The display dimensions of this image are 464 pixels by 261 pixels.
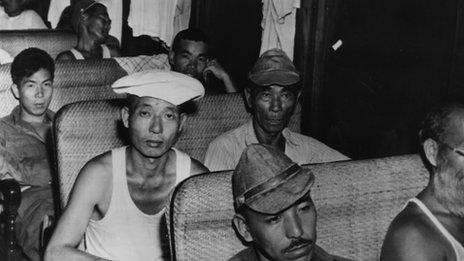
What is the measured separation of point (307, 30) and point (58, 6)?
4714mm

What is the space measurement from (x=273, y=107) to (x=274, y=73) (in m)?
0.19

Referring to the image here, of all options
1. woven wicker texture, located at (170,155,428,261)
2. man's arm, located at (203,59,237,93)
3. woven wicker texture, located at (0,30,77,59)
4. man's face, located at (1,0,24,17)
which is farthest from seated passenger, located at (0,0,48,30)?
woven wicker texture, located at (170,155,428,261)

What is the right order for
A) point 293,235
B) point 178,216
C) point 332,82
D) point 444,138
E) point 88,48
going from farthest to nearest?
1. point 88,48
2. point 332,82
3. point 444,138
4. point 178,216
5. point 293,235

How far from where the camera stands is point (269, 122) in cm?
358

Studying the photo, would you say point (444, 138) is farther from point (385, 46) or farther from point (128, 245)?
point (385, 46)

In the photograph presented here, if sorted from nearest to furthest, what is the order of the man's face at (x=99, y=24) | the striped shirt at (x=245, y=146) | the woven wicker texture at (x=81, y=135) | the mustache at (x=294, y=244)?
1. the mustache at (x=294, y=244)
2. the woven wicker texture at (x=81, y=135)
3. the striped shirt at (x=245, y=146)
4. the man's face at (x=99, y=24)

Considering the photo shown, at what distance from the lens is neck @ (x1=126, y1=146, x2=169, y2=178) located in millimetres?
2863

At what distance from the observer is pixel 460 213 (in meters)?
2.40

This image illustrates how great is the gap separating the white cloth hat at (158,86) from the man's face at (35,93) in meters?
1.36

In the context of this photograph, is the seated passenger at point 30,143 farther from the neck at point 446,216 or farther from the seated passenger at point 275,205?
the neck at point 446,216

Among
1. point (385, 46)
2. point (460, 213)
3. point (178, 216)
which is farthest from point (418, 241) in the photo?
point (385, 46)

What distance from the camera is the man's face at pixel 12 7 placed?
7.11 m

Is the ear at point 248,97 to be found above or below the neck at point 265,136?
above

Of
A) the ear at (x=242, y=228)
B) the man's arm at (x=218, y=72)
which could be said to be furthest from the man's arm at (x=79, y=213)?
the man's arm at (x=218, y=72)
